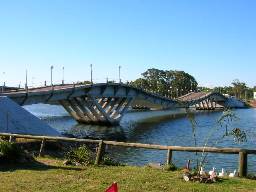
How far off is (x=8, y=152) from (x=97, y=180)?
14.4 ft

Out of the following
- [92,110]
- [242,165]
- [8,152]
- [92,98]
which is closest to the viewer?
[242,165]

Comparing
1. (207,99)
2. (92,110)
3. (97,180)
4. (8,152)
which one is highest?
(207,99)

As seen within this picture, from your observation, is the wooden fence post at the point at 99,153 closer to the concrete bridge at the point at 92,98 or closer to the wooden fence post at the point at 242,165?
the wooden fence post at the point at 242,165

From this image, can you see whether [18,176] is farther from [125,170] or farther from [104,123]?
[104,123]

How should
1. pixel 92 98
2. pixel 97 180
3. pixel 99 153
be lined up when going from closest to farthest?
pixel 97 180
pixel 99 153
pixel 92 98

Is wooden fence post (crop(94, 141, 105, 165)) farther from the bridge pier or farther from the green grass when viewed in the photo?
the bridge pier

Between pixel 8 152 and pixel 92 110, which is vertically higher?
pixel 92 110

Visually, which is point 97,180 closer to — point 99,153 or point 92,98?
point 99,153

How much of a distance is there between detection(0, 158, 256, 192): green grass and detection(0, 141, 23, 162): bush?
39 cm

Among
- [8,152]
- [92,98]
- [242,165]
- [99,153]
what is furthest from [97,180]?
[92,98]

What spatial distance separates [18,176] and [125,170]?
3.54 meters

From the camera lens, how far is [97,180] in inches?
556

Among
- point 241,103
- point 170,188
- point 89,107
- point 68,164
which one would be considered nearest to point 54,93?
point 89,107

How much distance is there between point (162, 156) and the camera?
35.9m
